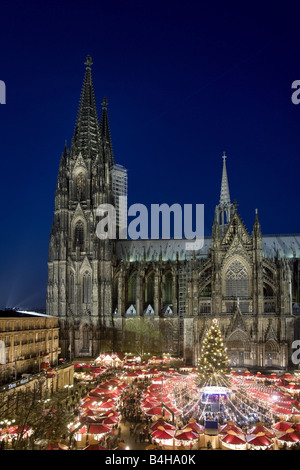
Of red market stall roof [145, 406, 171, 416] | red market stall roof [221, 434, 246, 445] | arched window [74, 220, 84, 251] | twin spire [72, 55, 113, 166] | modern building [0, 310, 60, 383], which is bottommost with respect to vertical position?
red market stall roof [145, 406, 171, 416]

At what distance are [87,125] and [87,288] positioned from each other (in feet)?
95.5

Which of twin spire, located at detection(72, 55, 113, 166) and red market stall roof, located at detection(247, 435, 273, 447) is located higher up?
twin spire, located at detection(72, 55, 113, 166)

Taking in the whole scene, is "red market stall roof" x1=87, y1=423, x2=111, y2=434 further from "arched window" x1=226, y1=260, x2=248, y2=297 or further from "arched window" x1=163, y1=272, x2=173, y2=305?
"arched window" x1=163, y1=272, x2=173, y2=305

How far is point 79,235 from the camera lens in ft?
262

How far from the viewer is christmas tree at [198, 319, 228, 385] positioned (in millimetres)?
52594

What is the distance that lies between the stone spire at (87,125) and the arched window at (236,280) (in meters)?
32.1

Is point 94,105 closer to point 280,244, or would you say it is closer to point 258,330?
point 280,244

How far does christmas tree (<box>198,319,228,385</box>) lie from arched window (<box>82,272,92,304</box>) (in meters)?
28.4

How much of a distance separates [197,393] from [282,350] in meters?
20.3

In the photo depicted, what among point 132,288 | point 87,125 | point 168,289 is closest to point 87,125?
point 87,125

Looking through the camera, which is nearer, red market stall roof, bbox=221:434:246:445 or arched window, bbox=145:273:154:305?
red market stall roof, bbox=221:434:246:445

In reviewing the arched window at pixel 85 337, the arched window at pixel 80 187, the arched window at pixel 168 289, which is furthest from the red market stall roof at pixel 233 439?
the arched window at pixel 80 187

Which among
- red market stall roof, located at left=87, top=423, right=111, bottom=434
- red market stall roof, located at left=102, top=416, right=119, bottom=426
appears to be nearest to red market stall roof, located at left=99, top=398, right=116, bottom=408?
red market stall roof, located at left=102, top=416, right=119, bottom=426
